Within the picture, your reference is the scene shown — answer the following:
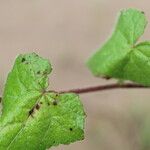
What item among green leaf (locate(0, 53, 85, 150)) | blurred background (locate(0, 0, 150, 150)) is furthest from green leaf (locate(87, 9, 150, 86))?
blurred background (locate(0, 0, 150, 150))

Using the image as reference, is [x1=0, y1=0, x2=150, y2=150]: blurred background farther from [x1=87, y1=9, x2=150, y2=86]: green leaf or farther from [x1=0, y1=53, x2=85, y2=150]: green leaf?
[x1=0, y1=53, x2=85, y2=150]: green leaf

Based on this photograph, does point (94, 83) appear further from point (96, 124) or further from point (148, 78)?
point (148, 78)

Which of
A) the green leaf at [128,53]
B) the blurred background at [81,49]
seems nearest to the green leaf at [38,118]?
the green leaf at [128,53]

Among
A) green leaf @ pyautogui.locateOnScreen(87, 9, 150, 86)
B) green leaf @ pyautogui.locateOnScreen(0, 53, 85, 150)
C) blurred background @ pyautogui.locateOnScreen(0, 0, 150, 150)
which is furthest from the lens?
blurred background @ pyautogui.locateOnScreen(0, 0, 150, 150)

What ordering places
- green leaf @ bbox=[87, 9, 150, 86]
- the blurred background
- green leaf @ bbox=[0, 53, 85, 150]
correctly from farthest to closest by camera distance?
the blurred background < green leaf @ bbox=[87, 9, 150, 86] < green leaf @ bbox=[0, 53, 85, 150]

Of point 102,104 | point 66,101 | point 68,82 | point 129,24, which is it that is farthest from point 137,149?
point 66,101

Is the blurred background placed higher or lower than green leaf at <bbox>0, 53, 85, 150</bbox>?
lower

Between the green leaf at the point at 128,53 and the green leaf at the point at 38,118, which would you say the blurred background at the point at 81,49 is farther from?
the green leaf at the point at 38,118

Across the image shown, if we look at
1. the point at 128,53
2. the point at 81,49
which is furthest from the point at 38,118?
the point at 81,49
